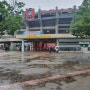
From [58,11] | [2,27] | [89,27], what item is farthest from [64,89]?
[58,11]

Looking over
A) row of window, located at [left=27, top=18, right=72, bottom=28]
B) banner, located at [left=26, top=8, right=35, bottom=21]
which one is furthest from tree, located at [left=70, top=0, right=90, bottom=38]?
row of window, located at [left=27, top=18, right=72, bottom=28]

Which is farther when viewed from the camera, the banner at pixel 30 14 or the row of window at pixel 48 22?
the row of window at pixel 48 22

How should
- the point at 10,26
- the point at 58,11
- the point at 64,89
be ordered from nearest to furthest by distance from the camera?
the point at 64,89 → the point at 10,26 → the point at 58,11

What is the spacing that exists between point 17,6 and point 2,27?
538 cm

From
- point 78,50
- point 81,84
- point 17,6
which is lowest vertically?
point 78,50

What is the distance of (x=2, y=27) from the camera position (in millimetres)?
24375

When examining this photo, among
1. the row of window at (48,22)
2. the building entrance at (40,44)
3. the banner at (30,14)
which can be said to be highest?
the banner at (30,14)

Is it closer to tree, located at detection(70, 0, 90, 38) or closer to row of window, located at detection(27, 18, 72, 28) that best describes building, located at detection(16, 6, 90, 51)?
row of window, located at detection(27, 18, 72, 28)

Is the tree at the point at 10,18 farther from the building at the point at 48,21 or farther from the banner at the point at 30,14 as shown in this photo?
the banner at the point at 30,14

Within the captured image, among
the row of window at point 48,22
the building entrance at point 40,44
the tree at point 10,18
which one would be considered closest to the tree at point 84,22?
the tree at point 10,18

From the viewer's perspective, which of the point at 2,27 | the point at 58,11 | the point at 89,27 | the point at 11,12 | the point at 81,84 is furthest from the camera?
the point at 58,11

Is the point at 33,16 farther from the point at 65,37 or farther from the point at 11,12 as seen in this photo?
the point at 11,12

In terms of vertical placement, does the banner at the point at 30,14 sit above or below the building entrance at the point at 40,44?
above

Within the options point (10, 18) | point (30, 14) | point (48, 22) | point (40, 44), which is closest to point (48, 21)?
point (48, 22)
